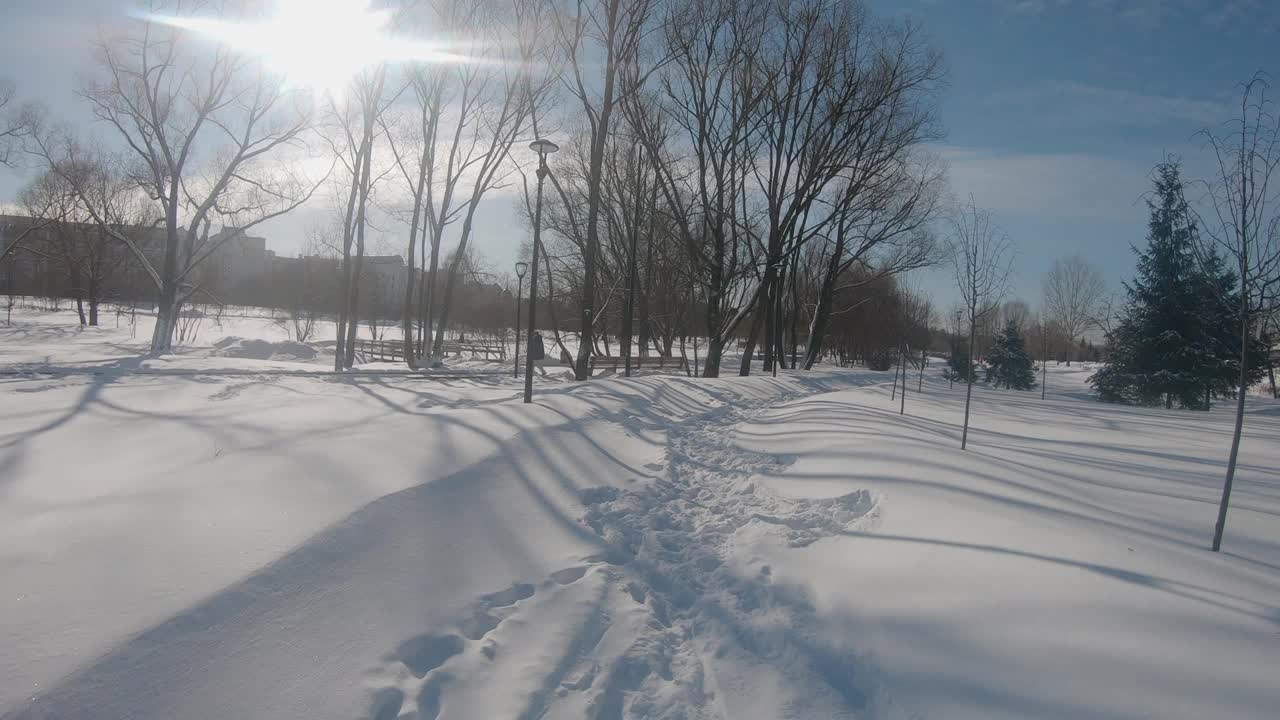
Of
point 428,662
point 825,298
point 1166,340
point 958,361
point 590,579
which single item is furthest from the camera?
point 825,298

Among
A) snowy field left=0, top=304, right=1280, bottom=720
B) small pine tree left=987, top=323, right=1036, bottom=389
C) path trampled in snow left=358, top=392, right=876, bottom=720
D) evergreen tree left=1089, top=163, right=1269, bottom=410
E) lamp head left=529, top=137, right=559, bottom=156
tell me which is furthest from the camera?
small pine tree left=987, top=323, right=1036, bottom=389

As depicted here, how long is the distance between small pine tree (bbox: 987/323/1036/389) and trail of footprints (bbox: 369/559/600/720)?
40.3 metres

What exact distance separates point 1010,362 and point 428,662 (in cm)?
4259

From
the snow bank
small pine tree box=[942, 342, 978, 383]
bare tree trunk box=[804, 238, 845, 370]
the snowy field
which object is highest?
bare tree trunk box=[804, 238, 845, 370]

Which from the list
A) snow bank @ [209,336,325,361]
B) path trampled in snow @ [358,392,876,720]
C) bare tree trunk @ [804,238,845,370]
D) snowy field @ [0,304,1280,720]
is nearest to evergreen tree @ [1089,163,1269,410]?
bare tree trunk @ [804,238,845,370]

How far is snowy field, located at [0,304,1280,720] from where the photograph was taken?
2350 mm

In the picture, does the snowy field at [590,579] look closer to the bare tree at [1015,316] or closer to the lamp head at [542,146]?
Answer: the lamp head at [542,146]

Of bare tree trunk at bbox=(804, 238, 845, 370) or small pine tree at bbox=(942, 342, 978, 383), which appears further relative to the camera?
bare tree trunk at bbox=(804, 238, 845, 370)

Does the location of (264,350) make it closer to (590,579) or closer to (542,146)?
(542,146)

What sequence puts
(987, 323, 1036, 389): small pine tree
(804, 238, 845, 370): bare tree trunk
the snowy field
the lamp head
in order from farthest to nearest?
(987, 323, 1036, 389): small pine tree, (804, 238, 845, 370): bare tree trunk, the lamp head, the snowy field

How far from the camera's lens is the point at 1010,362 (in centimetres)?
3694

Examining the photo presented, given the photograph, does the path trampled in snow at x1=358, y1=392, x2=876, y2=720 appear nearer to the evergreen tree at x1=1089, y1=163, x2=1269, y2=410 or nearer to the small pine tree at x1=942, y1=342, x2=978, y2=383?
the small pine tree at x1=942, y1=342, x2=978, y2=383

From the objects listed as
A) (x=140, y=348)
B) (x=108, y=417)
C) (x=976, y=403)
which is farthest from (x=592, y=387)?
(x=140, y=348)

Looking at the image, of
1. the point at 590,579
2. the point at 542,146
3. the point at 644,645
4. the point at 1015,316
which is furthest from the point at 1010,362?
the point at 644,645
